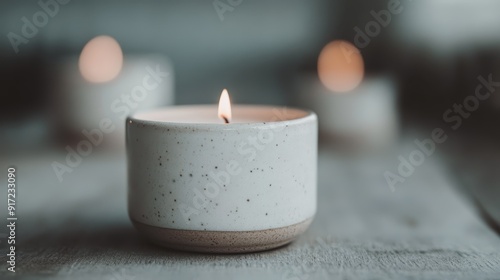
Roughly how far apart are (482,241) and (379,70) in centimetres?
61

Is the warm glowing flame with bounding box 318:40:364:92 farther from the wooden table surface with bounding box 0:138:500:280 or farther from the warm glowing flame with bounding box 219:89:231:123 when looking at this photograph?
the warm glowing flame with bounding box 219:89:231:123

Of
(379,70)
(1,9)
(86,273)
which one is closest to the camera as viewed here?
(86,273)

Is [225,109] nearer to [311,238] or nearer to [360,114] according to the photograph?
[311,238]

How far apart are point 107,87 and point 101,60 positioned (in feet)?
0.31

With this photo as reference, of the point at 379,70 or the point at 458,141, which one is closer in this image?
the point at 458,141

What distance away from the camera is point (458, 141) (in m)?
1.00

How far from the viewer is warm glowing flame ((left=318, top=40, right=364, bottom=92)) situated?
1.09 m

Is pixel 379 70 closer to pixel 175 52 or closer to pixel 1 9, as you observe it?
pixel 175 52

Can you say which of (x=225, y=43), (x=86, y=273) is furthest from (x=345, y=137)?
(x=86, y=273)
